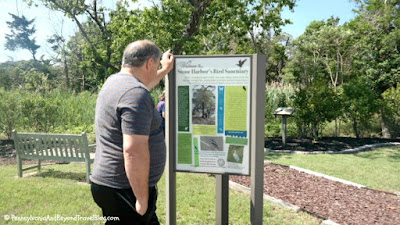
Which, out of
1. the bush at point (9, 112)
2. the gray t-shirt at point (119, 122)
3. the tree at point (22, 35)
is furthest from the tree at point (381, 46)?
the tree at point (22, 35)

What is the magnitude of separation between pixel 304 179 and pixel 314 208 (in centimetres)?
164

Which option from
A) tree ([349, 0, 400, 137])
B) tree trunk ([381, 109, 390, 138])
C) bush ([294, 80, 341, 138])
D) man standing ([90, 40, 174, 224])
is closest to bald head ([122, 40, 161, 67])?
man standing ([90, 40, 174, 224])

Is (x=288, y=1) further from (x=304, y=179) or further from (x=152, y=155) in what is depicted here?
(x=152, y=155)

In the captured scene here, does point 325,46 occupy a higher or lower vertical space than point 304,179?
higher

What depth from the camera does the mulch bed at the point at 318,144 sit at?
10.4 meters

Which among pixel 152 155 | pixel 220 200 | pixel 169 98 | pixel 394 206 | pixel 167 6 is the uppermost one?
pixel 167 6

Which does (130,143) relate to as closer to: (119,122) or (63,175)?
(119,122)

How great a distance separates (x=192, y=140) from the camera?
3.01 meters

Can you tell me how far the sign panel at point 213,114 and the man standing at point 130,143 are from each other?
697mm

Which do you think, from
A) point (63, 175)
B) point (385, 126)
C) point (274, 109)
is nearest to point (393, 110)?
point (385, 126)

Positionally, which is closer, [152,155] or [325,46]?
[152,155]

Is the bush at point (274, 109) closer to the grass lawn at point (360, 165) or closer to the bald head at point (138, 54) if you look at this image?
the grass lawn at point (360, 165)

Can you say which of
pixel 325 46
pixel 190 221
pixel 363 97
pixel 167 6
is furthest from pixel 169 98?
pixel 325 46

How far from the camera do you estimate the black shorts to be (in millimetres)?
2131
